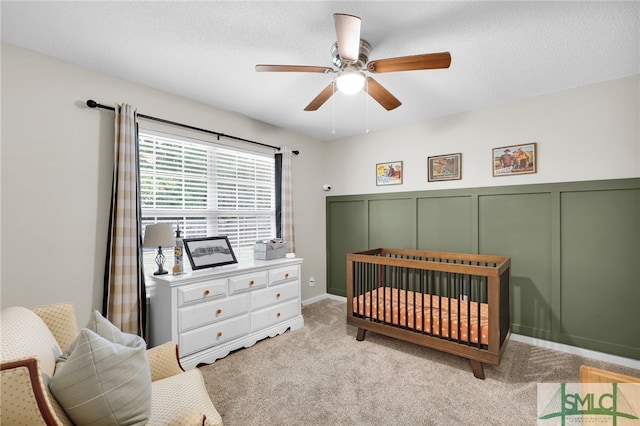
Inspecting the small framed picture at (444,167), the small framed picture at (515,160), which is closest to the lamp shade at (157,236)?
the small framed picture at (444,167)

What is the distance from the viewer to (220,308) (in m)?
2.60

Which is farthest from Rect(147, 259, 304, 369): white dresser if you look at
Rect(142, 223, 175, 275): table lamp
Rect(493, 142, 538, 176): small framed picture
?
Rect(493, 142, 538, 176): small framed picture

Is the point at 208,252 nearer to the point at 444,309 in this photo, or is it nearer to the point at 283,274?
the point at 283,274

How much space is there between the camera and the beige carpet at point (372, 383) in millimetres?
→ 1836

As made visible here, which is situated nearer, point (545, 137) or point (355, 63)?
point (355, 63)

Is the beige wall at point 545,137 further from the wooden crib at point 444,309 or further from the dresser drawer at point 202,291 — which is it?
the dresser drawer at point 202,291

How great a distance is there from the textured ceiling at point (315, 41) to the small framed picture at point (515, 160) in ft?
1.72

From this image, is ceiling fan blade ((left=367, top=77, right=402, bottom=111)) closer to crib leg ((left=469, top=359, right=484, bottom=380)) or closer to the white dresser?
the white dresser

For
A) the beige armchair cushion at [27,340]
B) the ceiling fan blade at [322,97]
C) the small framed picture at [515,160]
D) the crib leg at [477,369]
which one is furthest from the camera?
the small framed picture at [515,160]

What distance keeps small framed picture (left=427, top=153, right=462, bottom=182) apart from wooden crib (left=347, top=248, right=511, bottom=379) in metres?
0.91

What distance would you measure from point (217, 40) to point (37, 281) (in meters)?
2.16

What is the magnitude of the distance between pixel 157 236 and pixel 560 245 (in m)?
3.67

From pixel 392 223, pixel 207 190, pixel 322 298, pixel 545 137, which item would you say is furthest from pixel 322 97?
→ pixel 322 298

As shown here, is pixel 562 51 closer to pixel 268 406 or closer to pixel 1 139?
pixel 268 406
